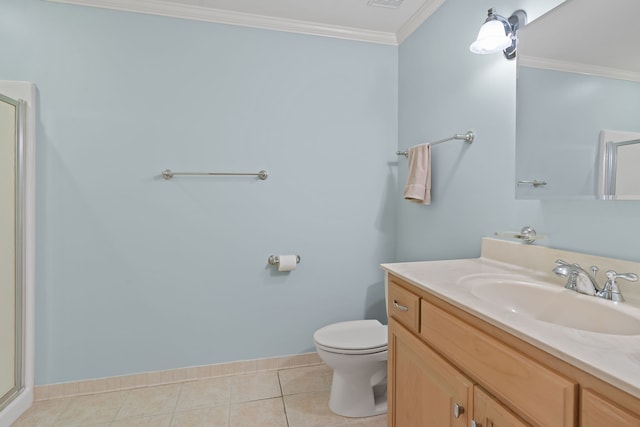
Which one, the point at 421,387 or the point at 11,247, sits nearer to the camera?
the point at 421,387

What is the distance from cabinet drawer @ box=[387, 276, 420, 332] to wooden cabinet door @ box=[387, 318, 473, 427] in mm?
34

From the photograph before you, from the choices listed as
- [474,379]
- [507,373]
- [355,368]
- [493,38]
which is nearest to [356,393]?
[355,368]

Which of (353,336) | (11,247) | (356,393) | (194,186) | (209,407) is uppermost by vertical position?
(194,186)

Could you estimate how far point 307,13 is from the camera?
2014 mm

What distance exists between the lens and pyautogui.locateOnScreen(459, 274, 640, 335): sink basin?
844mm

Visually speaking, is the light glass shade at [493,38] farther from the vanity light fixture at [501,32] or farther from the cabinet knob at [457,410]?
the cabinet knob at [457,410]

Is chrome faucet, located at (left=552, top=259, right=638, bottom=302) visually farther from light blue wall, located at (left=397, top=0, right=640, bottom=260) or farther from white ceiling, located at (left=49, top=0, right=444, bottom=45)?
white ceiling, located at (left=49, top=0, right=444, bottom=45)

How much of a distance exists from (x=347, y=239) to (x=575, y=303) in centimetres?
143

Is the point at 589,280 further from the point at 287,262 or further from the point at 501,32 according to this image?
the point at 287,262

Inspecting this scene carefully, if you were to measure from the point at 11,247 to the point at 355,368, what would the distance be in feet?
6.11

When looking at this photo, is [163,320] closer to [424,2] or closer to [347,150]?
[347,150]

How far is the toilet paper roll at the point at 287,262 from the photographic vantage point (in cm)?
207

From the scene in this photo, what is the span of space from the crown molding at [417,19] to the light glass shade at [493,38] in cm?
64

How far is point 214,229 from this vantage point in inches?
80.7
